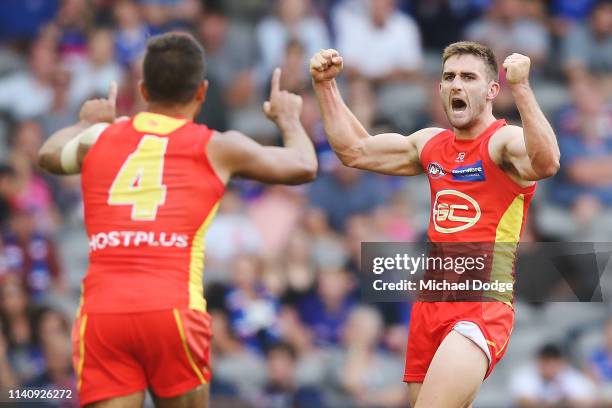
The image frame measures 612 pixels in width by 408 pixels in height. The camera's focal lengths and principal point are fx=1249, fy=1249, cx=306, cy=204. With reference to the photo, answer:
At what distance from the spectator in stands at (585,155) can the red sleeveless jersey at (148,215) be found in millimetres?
8519

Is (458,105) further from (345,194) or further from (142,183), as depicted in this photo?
(345,194)

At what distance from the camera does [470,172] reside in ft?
25.2

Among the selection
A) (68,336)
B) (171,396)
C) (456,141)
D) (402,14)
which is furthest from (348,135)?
(402,14)

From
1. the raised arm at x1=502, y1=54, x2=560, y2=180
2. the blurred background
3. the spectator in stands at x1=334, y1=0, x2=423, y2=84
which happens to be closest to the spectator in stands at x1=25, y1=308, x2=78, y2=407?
the blurred background

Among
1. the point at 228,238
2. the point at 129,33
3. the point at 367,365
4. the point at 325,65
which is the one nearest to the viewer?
the point at 325,65

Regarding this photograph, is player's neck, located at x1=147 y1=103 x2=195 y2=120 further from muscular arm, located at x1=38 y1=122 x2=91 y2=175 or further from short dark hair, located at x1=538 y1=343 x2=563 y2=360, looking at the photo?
short dark hair, located at x1=538 y1=343 x2=563 y2=360

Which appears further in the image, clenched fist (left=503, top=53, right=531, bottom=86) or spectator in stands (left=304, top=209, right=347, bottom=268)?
spectator in stands (left=304, top=209, right=347, bottom=268)

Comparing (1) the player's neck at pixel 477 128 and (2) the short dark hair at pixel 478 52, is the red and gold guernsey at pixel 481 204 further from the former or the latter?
(2) the short dark hair at pixel 478 52

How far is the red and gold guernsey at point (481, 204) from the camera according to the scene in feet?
25.1

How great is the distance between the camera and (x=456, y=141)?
25.8 feet

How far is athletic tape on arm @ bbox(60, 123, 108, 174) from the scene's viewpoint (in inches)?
283

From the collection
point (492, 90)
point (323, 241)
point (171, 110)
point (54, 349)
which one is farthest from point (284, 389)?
point (171, 110)

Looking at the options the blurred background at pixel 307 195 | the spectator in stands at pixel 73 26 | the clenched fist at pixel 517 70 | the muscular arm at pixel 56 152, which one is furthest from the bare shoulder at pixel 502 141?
the spectator in stands at pixel 73 26

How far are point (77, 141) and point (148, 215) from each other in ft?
2.60
